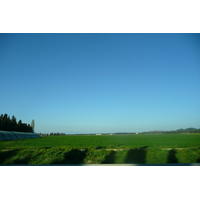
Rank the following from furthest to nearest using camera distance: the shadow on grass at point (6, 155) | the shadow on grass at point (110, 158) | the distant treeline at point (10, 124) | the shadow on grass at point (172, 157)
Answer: the distant treeline at point (10, 124)
the shadow on grass at point (6, 155)
the shadow on grass at point (110, 158)
the shadow on grass at point (172, 157)

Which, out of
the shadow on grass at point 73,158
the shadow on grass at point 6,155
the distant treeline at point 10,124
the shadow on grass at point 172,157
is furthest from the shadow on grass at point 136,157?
the distant treeline at point 10,124

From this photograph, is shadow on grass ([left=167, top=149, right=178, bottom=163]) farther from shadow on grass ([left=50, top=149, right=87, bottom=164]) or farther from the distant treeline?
the distant treeline

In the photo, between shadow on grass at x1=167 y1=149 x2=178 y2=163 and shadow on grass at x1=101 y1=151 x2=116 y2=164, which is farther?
shadow on grass at x1=101 y1=151 x2=116 y2=164

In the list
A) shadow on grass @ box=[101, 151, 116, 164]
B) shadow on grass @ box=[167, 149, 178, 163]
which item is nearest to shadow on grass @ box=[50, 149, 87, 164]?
shadow on grass @ box=[101, 151, 116, 164]

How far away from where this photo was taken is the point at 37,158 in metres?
8.02

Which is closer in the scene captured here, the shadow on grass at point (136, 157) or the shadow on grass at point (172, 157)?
the shadow on grass at point (172, 157)

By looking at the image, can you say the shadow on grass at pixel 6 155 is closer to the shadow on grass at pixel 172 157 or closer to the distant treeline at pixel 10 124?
the shadow on grass at pixel 172 157

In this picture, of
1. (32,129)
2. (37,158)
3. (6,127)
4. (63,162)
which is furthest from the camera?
(32,129)

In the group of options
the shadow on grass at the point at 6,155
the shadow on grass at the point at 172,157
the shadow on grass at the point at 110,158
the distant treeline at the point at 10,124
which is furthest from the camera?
the distant treeline at the point at 10,124

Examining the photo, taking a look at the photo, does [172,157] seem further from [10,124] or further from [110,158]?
[10,124]

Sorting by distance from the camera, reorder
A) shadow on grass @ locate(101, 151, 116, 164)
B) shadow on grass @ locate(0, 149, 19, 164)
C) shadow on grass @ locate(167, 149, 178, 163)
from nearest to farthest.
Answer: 1. shadow on grass @ locate(167, 149, 178, 163)
2. shadow on grass @ locate(101, 151, 116, 164)
3. shadow on grass @ locate(0, 149, 19, 164)
